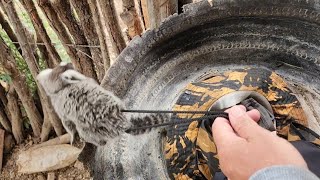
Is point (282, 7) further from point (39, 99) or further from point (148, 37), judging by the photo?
point (39, 99)

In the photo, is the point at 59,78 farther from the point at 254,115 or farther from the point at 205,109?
the point at 254,115

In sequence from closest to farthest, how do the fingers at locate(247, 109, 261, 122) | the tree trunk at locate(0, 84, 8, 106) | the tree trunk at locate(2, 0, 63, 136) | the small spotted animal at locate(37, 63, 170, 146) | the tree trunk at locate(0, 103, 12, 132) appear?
the fingers at locate(247, 109, 261, 122)
the small spotted animal at locate(37, 63, 170, 146)
the tree trunk at locate(2, 0, 63, 136)
the tree trunk at locate(0, 84, 8, 106)
the tree trunk at locate(0, 103, 12, 132)

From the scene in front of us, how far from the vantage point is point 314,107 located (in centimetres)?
119

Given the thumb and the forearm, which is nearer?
the forearm

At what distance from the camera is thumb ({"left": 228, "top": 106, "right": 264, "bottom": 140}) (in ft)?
2.25

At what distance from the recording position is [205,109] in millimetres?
1026

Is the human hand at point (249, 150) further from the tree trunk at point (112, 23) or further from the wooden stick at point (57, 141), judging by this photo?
the wooden stick at point (57, 141)

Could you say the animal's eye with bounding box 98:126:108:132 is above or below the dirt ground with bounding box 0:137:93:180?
above

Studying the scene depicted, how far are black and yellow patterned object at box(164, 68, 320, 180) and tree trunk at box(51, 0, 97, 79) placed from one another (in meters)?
0.86

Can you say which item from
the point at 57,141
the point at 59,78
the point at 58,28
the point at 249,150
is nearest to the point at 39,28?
the point at 58,28

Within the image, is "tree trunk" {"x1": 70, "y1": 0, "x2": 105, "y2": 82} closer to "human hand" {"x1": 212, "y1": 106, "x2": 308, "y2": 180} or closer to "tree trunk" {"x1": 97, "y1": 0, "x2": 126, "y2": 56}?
"tree trunk" {"x1": 97, "y1": 0, "x2": 126, "y2": 56}

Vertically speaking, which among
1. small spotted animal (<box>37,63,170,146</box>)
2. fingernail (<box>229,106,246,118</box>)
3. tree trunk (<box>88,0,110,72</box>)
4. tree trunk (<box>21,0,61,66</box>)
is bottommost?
fingernail (<box>229,106,246,118</box>)

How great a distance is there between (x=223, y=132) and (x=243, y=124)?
42 mm

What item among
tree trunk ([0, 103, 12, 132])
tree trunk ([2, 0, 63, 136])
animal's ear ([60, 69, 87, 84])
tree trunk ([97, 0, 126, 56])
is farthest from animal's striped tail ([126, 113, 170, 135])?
tree trunk ([0, 103, 12, 132])
